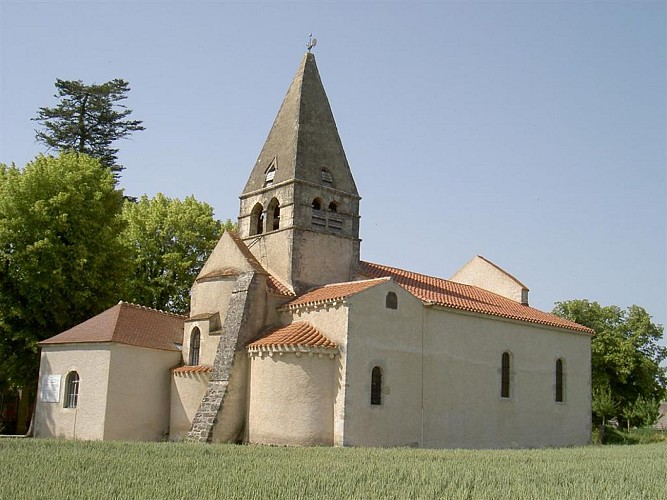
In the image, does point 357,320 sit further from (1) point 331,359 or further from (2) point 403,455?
(2) point 403,455

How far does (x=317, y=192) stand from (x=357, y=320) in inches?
272

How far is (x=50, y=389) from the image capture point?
28234mm

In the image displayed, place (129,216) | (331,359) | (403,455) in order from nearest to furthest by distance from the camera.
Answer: (403,455), (331,359), (129,216)

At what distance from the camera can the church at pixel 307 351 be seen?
25.8m

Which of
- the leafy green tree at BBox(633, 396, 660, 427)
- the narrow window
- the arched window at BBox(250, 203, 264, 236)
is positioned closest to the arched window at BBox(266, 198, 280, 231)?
the arched window at BBox(250, 203, 264, 236)

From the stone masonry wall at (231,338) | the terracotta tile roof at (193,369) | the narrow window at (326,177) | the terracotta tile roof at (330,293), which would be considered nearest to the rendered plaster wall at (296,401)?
the stone masonry wall at (231,338)

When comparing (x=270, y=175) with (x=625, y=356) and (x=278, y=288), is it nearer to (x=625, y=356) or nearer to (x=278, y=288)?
(x=278, y=288)

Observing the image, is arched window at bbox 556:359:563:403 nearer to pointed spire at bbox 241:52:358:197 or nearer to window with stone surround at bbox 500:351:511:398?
window with stone surround at bbox 500:351:511:398

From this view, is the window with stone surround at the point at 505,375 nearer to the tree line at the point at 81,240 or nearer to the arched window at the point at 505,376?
the arched window at the point at 505,376

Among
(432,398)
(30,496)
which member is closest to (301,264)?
(432,398)

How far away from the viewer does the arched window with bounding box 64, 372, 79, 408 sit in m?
27.7

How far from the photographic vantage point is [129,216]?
145 ft

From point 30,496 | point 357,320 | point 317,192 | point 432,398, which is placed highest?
point 317,192

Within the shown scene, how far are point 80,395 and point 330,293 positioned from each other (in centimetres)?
996
